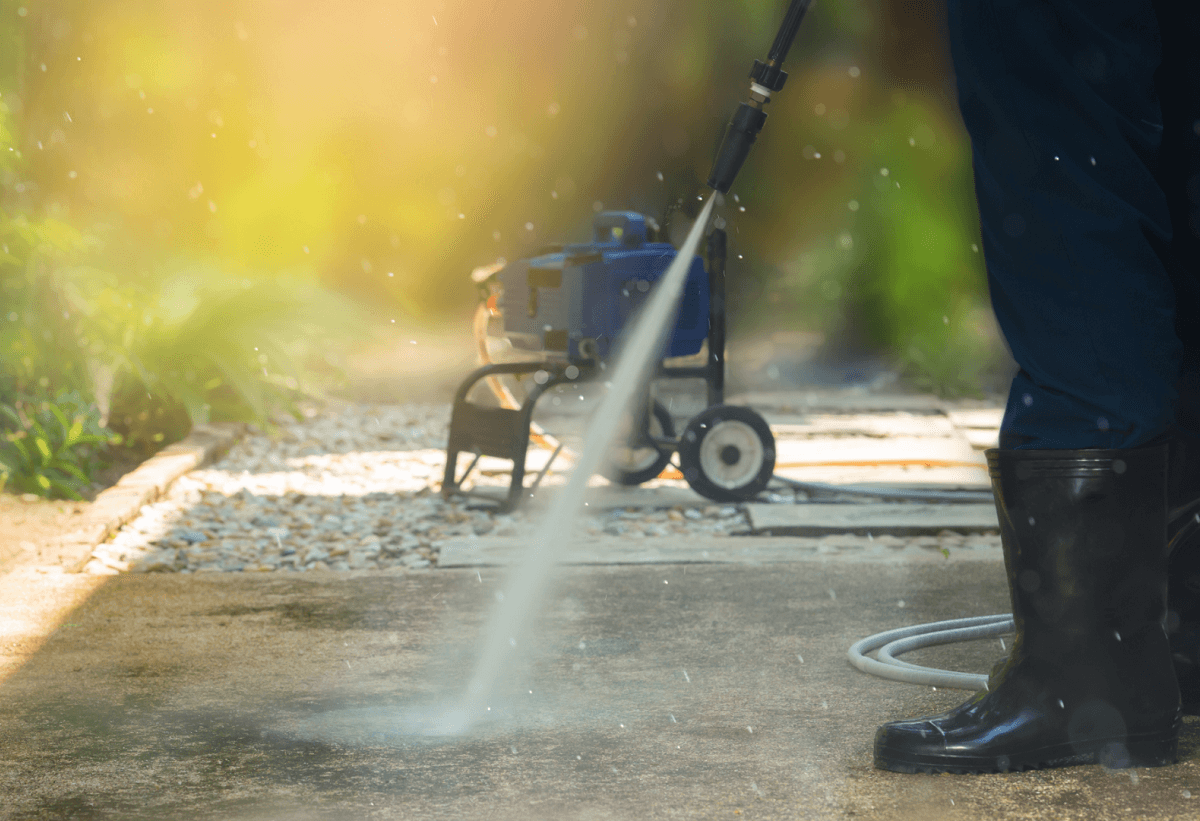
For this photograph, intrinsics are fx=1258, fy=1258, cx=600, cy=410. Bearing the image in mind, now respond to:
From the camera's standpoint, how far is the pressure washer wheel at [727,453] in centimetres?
404

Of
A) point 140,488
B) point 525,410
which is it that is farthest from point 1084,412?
point 140,488

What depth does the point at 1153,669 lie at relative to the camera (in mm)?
1611

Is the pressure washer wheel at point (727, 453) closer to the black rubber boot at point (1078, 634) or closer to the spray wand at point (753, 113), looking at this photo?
the spray wand at point (753, 113)

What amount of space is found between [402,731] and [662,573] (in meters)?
1.23

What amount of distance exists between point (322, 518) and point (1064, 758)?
2.74 m

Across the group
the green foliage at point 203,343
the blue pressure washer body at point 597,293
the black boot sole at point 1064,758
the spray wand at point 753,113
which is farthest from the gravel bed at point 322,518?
the black boot sole at point 1064,758

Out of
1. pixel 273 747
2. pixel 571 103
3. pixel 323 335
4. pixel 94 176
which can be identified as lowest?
pixel 273 747

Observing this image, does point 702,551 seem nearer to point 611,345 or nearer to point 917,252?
point 611,345

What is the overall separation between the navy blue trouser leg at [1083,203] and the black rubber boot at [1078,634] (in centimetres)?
5

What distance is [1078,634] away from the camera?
160cm

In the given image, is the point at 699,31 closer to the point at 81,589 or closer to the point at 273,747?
the point at 81,589

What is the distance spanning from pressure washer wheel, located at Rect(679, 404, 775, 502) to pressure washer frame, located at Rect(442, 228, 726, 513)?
0.11 meters

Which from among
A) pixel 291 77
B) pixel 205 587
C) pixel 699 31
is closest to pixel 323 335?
pixel 291 77

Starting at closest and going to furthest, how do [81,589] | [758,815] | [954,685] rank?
[758,815] → [954,685] → [81,589]
